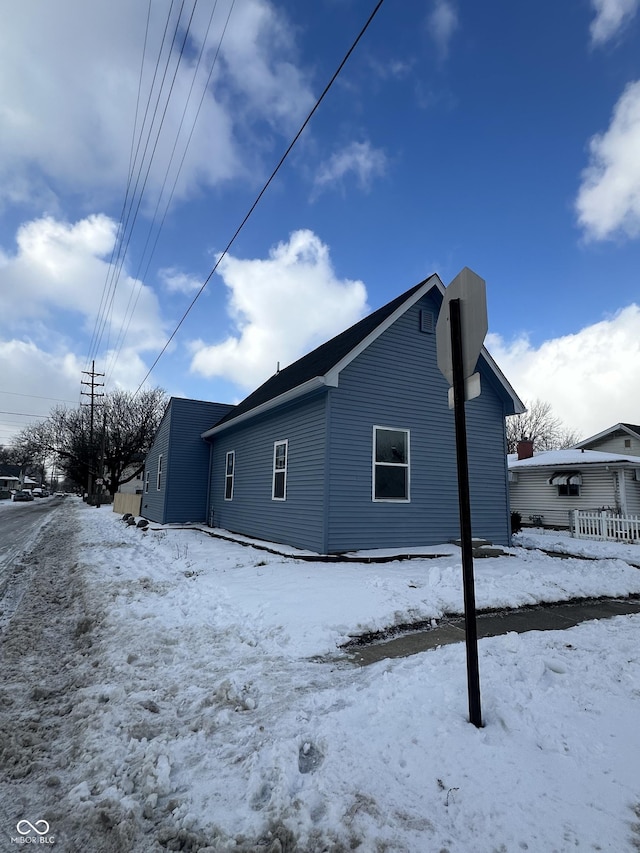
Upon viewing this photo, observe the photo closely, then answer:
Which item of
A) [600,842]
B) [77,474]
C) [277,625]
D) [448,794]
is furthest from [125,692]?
[77,474]

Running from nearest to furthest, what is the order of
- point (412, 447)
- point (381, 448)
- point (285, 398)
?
point (381, 448)
point (412, 447)
point (285, 398)

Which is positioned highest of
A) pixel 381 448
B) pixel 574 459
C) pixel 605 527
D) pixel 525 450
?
pixel 525 450

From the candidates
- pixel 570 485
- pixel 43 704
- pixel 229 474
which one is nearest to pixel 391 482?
pixel 229 474

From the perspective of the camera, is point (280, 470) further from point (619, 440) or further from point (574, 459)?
point (619, 440)

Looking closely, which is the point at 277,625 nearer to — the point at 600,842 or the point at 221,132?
the point at 600,842

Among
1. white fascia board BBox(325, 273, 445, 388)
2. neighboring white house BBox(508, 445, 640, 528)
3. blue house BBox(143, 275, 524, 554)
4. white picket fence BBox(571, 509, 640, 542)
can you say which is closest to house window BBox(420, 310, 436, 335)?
blue house BBox(143, 275, 524, 554)

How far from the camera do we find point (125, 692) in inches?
135

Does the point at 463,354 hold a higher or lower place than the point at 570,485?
lower

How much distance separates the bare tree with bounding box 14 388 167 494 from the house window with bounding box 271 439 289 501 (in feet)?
113

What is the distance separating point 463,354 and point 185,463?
52.8 ft

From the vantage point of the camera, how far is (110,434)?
4519 centimetres

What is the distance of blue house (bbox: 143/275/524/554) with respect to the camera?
9.49m

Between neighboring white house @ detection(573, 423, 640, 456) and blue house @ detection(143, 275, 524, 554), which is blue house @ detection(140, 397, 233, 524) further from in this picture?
neighboring white house @ detection(573, 423, 640, 456)

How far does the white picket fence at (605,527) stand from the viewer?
15.2 metres
